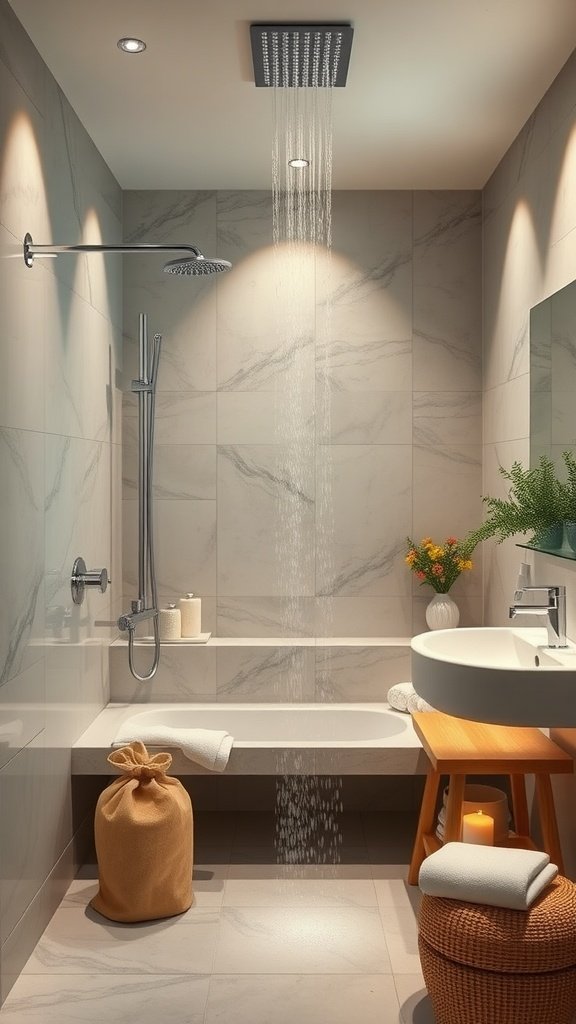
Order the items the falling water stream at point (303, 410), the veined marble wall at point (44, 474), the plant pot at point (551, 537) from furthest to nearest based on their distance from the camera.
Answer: the falling water stream at point (303, 410)
the plant pot at point (551, 537)
the veined marble wall at point (44, 474)

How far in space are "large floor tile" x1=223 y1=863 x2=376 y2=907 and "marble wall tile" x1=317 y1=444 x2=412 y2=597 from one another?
1195 millimetres

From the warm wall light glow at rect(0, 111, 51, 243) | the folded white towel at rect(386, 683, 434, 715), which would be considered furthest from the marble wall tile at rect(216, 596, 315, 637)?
the warm wall light glow at rect(0, 111, 51, 243)

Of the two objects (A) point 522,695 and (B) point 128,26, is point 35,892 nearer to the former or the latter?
(A) point 522,695

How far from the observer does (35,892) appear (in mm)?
2826

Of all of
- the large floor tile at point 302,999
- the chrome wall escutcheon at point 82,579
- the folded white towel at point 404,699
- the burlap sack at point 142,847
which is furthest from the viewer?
the folded white towel at point 404,699

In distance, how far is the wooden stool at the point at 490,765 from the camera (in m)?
2.78

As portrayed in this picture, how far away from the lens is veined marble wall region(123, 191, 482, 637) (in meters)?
4.12

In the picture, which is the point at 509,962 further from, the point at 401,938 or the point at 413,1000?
the point at 401,938

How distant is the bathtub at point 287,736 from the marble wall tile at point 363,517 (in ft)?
1.77

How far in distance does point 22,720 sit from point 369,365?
2207 millimetres

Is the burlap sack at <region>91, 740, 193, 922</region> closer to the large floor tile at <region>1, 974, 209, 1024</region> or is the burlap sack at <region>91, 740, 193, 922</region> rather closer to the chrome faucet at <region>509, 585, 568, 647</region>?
the large floor tile at <region>1, 974, 209, 1024</region>

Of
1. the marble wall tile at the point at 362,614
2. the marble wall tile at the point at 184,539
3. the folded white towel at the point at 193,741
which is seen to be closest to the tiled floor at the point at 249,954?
the folded white towel at the point at 193,741

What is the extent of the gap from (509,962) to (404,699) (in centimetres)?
161

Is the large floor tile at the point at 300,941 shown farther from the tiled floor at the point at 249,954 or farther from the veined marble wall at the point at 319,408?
the veined marble wall at the point at 319,408
